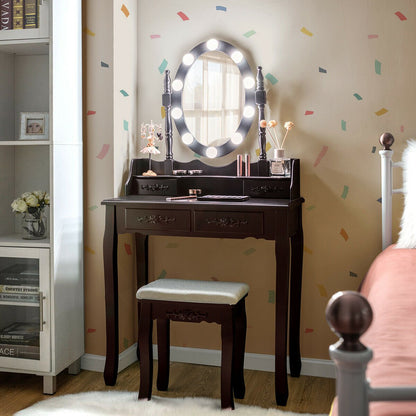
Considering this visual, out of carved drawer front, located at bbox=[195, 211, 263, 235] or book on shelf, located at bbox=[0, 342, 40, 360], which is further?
book on shelf, located at bbox=[0, 342, 40, 360]

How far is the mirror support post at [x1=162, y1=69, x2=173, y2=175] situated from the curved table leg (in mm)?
486

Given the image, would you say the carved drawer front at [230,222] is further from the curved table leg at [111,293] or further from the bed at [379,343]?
the bed at [379,343]

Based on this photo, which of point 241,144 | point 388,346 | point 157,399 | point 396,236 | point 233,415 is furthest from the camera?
point 241,144

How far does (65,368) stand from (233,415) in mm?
962

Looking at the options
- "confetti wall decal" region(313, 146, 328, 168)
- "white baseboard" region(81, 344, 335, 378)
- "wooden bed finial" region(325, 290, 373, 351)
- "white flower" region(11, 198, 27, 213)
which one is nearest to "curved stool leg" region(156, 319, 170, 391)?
"white baseboard" region(81, 344, 335, 378)

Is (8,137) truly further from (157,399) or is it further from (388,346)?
(388,346)

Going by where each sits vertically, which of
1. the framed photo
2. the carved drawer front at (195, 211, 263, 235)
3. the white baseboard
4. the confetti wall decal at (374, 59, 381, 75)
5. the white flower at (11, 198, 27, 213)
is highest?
the confetti wall decal at (374, 59, 381, 75)

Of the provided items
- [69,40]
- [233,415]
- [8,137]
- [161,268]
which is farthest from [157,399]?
[69,40]

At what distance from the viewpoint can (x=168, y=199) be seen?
9.18ft

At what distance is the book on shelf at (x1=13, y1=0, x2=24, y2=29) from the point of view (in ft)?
9.22

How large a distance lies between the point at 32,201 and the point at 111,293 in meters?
0.59

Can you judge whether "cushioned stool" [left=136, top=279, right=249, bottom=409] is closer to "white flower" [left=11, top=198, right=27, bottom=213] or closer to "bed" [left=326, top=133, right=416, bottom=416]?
"bed" [left=326, top=133, right=416, bottom=416]

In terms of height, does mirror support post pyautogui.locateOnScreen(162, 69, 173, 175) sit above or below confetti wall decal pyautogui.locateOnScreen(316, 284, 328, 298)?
above

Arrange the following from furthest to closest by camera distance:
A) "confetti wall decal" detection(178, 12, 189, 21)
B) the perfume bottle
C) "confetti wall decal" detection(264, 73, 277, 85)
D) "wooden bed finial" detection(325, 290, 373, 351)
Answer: "confetti wall decal" detection(178, 12, 189, 21) < "confetti wall decal" detection(264, 73, 277, 85) < the perfume bottle < "wooden bed finial" detection(325, 290, 373, 351)
